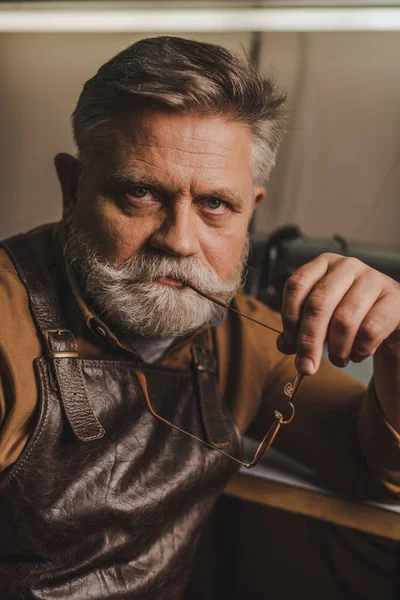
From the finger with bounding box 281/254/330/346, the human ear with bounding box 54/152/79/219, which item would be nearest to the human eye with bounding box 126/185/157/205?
the human ear with bounding box 54/152/79/219

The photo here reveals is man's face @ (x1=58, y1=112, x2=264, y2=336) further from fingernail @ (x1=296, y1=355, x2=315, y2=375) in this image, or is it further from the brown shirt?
fingernail @ (x1=296, y1=355, x2=315, y2=375)

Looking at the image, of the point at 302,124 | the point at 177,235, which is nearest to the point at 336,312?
the point at 177,235

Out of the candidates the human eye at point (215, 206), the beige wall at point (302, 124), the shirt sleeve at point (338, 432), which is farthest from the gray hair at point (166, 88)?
the beige wall at point (302, 124)

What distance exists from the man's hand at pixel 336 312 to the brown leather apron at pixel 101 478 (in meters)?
0.30

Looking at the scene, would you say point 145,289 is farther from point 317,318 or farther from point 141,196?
point 317,318

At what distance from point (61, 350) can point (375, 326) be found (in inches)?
18.8

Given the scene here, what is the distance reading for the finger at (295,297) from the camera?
2.65 feet

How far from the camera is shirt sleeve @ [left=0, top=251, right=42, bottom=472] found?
0.86m

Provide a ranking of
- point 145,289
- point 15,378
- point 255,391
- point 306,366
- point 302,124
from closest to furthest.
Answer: point 306,366 < point 15,378 < point 145,289 < point 255,391 < point 302,124

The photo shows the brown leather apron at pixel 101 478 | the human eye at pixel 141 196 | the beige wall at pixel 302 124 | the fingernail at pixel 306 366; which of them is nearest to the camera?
the fingernail at pixel 306 366

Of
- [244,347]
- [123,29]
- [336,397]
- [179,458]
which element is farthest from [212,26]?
[179,458]

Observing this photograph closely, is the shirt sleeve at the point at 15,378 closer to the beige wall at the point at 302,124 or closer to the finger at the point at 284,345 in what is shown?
the finger at the point at 284,345

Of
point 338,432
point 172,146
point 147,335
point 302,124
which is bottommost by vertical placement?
point 338,432

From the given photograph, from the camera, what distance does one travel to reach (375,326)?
814 mm
